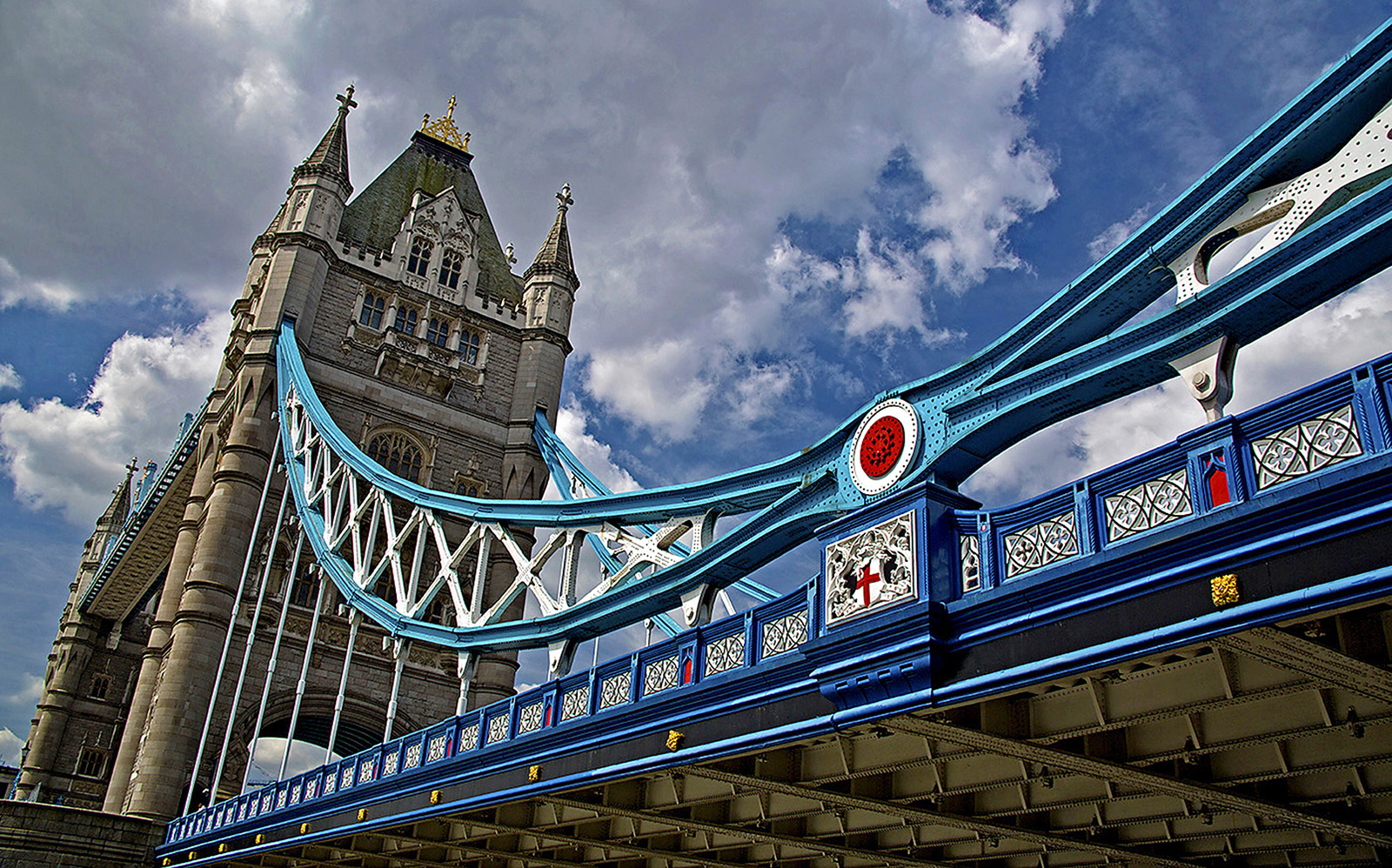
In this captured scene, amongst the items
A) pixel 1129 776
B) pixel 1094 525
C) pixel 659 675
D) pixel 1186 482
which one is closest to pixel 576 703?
pixel 659 675

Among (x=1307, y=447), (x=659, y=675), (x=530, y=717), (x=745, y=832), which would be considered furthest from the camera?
(x=530, y=717)

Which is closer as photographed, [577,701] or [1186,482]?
[1186,482]

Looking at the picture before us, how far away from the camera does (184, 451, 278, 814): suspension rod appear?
94.0 feet

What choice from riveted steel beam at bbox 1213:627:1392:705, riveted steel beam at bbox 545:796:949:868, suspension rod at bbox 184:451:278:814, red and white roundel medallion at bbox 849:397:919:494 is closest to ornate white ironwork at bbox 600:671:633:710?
riveted steel beam at bbox 545:796:949:868

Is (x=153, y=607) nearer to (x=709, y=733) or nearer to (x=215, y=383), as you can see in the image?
(x=215, y=383)

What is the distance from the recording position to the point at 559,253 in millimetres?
42469

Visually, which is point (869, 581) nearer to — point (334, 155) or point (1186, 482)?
point (1186, 482)

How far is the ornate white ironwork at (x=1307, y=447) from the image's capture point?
7.53 metres

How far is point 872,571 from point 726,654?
2715 mm

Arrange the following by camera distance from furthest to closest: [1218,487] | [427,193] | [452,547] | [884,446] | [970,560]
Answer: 1. [427,193]
2. [452,547]
3. [884,446]
4. [970,560]
5. [1218,487]

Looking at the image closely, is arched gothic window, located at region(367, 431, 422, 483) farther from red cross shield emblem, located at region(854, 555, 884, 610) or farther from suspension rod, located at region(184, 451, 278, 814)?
red cross shield emblem, located at region(854, 555, 884, 610)

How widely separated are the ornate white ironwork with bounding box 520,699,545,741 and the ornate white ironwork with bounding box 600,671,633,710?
1.54 metres

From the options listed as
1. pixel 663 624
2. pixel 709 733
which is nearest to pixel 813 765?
pixel 709 733

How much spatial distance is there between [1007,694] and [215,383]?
3701cm
